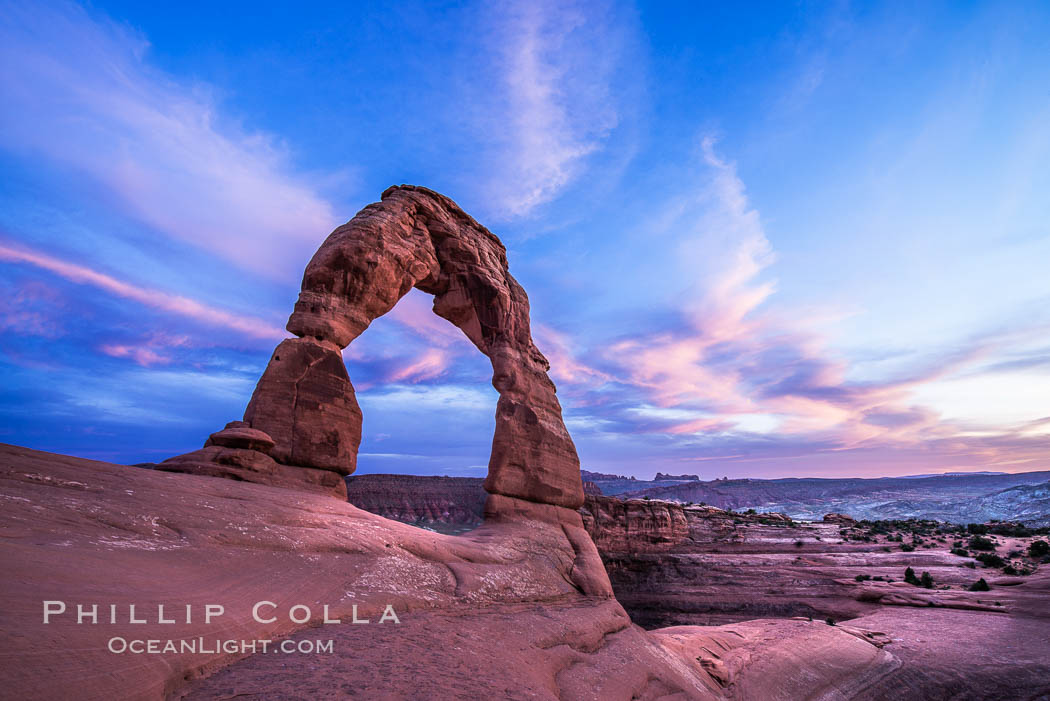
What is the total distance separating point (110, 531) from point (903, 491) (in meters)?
99.8

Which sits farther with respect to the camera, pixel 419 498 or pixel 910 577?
pixel 419 498

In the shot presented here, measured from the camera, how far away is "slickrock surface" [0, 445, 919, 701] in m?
3.39

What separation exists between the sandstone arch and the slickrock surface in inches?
79.7

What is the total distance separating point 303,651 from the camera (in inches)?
170

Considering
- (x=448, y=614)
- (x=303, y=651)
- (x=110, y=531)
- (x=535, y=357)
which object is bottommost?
(x=448, y=614)

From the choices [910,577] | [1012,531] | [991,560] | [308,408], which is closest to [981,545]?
[991,560]

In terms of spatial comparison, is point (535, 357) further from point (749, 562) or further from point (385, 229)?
point (749, 562)

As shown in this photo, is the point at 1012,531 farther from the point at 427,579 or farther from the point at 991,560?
the point at 427,579

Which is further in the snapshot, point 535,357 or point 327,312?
point 535,357

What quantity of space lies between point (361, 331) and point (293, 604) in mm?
8456

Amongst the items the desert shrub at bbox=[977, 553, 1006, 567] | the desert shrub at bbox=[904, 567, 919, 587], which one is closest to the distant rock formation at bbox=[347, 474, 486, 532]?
the desert shrub at bbox=[904, 567, 919, 587]

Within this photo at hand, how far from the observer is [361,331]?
1279 cm

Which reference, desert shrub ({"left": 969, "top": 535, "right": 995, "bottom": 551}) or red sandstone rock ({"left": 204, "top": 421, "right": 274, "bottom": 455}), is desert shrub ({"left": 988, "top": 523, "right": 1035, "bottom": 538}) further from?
red sandstone rock ({"left": 204, "top": 421, "right": 274, "bottom": 455})

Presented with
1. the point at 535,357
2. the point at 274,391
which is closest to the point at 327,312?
the point at 274,391
